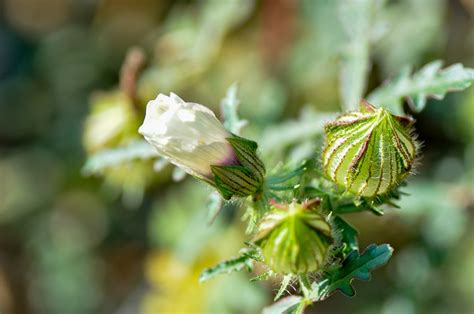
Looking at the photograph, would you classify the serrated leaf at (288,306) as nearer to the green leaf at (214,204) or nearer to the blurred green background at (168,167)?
the green leaf at (214,204)

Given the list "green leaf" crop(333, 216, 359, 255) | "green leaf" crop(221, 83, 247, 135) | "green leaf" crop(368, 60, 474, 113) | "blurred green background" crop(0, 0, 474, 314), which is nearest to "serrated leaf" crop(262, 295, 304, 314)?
"green leaf" crop(333, 216, 359, 255)

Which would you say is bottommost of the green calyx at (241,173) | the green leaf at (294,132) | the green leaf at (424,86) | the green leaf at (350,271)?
the green leaf at (350,271)

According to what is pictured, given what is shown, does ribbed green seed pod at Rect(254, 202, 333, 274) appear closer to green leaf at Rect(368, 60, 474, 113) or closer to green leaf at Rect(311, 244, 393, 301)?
green leaf at Rect(311, 244, 393, 301)

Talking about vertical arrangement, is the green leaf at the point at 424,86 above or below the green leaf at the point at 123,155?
below

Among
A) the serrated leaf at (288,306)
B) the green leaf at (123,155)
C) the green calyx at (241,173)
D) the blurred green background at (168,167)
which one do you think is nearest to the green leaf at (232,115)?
the green calyx at (241,173)

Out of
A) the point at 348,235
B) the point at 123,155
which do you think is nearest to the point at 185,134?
the point at 348,235

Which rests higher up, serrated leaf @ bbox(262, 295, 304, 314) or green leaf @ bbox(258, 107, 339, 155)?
green leaf @ bbox(258, 107, 339, 155)

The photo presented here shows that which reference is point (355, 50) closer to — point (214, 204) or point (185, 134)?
point (214, 204)

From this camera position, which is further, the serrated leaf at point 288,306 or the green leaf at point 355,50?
the green leaf at point 355,50
